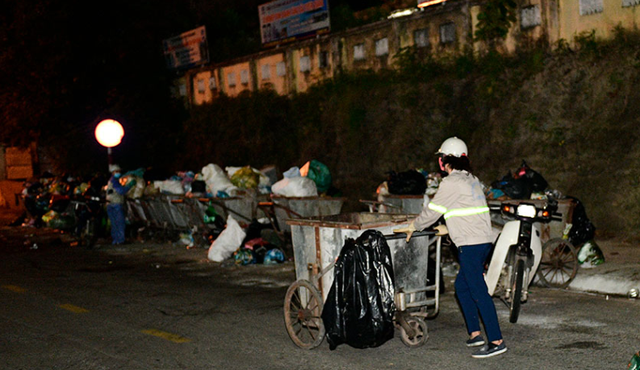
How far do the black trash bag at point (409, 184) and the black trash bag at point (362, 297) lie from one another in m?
4.96

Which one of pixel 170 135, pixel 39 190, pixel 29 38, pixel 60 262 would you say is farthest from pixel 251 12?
pixel 60 262

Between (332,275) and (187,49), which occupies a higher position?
(187,49)

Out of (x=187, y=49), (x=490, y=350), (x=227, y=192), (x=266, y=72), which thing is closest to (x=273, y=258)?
(x=227, y=192)

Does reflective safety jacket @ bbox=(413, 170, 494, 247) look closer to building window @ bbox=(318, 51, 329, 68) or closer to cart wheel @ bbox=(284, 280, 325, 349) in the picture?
cart wheel @ bbox=(284, 280, 325, 349)

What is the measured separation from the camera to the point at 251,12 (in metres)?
35.3

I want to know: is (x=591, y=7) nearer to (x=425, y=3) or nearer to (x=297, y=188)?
(x=425, y=3)

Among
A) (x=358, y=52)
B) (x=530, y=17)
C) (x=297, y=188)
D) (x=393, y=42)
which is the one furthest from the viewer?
(x=358, y=52)

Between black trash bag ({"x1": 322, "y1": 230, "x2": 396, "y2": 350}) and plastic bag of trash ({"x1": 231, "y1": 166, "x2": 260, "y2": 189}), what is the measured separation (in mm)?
8604

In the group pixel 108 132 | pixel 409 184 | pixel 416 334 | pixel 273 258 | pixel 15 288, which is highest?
pixel 108 132

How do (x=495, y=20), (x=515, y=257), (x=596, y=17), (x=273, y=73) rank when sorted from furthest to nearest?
(x=273, y=73), (x=495, y=20), (x=596, y=17), (x=515, y=257)

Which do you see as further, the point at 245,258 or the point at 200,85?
the point at 200,85

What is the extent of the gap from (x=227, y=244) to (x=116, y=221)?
435 centimetres

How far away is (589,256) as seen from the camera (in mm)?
9250

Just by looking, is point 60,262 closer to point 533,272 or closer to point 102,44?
point 533,272
